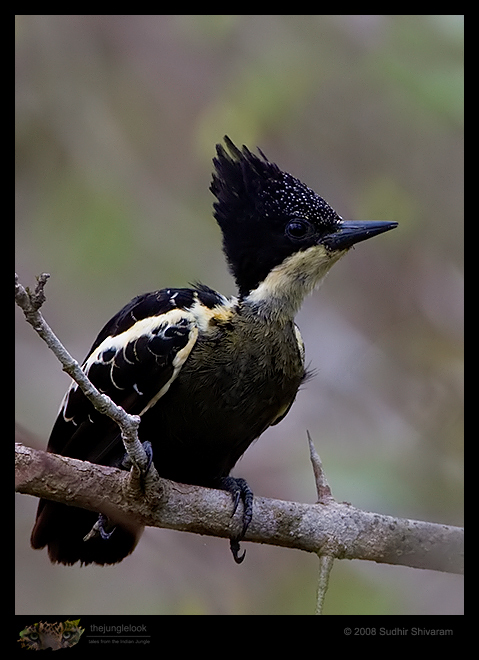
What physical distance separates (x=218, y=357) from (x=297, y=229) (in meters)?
0.60

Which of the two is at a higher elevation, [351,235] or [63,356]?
[351,235]

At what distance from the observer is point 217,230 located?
3.83 metres

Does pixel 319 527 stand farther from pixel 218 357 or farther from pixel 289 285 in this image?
pixel 289 285

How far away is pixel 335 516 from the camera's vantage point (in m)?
2.75

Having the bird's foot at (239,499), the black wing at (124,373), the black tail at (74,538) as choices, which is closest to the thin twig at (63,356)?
the black wing at (124,373)

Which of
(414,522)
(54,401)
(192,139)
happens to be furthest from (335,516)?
(192,139)

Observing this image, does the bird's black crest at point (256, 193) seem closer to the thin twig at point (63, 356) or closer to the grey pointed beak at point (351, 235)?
the grey pointed beak at point (351, 235)


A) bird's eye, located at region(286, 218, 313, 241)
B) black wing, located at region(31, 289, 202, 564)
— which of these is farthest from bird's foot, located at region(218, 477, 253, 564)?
bird's eye, located at region(286, 218, 313, 241)

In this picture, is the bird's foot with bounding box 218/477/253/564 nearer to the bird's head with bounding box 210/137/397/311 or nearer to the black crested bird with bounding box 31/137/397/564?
the black crested bird with bounding box 31/137/397/564

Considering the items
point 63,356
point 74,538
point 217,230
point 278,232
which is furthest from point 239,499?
point 217,230

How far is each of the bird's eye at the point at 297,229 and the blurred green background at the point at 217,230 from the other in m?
0.60

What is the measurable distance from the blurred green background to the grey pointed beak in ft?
1.87

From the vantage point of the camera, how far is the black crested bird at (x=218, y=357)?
278 cm
